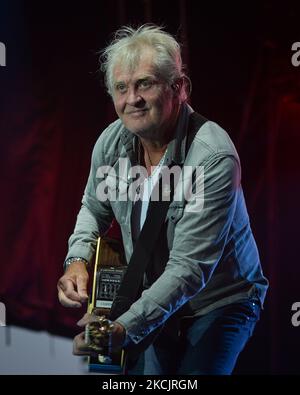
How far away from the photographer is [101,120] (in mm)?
3211

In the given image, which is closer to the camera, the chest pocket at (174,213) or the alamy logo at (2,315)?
the chest pocket at (174,213)

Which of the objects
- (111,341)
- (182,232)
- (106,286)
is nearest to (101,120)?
(106,286)

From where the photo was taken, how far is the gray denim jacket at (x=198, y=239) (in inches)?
81.2

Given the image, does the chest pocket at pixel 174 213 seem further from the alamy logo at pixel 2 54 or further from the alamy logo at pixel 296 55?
the alamy logo at pixel 2 54

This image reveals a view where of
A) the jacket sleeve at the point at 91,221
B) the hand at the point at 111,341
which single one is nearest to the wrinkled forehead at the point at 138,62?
the jacket sleeve at the point at 91,221

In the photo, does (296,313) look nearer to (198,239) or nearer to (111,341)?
(198,239)

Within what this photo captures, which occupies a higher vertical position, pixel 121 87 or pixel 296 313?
pixel 121 87

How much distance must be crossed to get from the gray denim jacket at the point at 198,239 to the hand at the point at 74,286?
3.4 inches

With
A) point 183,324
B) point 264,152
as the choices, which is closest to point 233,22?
point 264,152

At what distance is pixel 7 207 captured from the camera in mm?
3357

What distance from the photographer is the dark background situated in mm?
2898

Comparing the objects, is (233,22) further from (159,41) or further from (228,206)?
(228,206)

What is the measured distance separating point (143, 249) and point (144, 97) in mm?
512
